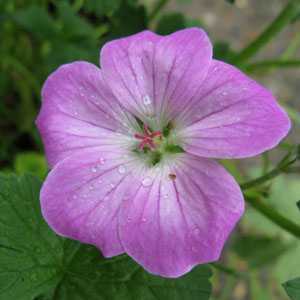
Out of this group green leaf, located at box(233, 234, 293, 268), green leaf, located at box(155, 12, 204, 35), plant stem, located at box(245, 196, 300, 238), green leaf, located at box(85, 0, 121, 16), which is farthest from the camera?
green leaf, located at box(233, 234, 293, 268)

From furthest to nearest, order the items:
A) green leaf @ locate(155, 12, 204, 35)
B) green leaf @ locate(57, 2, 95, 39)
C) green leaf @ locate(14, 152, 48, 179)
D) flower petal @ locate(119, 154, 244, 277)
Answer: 1. green leaf @ locate(14, 152, 48, 179)
2. green leaf @ locate(57, 2, 95, 39)
3. green leaf @ locate(155, 12, 204, 35)
4. flower petal @ locate(119, 154, 244, 277)

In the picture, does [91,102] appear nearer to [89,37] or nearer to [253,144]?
[253,144]

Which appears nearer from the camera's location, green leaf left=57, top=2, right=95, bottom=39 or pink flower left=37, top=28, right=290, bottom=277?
pink flower left=37, top=28, right=290, bottom=277

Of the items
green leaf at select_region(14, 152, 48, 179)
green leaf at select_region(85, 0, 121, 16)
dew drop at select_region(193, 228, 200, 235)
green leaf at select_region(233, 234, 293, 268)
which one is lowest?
green leaf at select_region(233, 234, 293, 268)

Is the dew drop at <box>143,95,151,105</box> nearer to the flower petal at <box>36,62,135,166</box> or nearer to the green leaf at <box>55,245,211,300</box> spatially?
the flower petal at <box>36,62,135,166</box>

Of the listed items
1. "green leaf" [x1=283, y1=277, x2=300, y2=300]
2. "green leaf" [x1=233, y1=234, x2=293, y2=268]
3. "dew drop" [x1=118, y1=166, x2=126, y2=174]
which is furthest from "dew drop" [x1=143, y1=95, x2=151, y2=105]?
"green leaf" [x1=233, y1=234, x2=293, y2=268]

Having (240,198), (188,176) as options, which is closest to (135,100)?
(188,176)

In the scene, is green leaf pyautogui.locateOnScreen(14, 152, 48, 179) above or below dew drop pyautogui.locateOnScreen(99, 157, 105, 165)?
below
